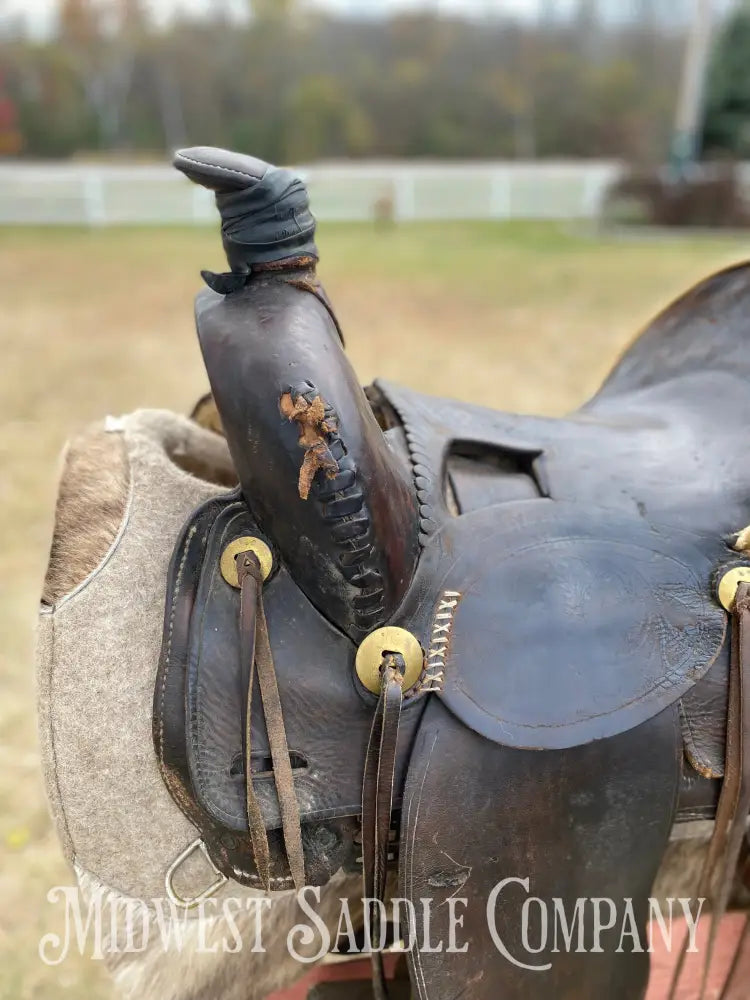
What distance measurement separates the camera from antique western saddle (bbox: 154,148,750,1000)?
2.03 feet

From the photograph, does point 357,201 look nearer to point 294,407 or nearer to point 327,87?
point 327,87

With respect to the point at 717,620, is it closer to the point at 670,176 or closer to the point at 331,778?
the point at 331,778

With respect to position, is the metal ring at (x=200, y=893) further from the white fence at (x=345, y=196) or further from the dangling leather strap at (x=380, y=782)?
the white fence at (x=345, y=196)

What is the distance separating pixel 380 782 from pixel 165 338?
494cm

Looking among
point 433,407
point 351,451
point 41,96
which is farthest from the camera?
point 41,96

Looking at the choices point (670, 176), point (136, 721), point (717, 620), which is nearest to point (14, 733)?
point (136, 721)

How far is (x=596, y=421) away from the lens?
944mm

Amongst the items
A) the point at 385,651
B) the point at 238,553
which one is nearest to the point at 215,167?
the point at 238,553

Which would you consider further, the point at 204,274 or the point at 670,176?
the point at 670,176

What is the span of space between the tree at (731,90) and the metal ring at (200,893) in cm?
1359

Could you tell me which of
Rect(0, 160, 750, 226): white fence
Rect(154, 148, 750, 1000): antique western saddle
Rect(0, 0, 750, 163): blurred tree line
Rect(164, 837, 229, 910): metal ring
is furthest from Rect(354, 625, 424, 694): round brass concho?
Rect(0, 0, 750, 163): blurred tree line

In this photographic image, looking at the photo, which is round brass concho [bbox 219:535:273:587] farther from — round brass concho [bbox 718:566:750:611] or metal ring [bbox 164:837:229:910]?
round brass concho [bbox 718:566:750:611]

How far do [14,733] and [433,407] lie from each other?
1543 mm

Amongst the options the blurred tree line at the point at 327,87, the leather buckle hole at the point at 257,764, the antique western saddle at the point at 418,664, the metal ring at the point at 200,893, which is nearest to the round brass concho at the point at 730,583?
the antique western saddle at the point at 418,664
